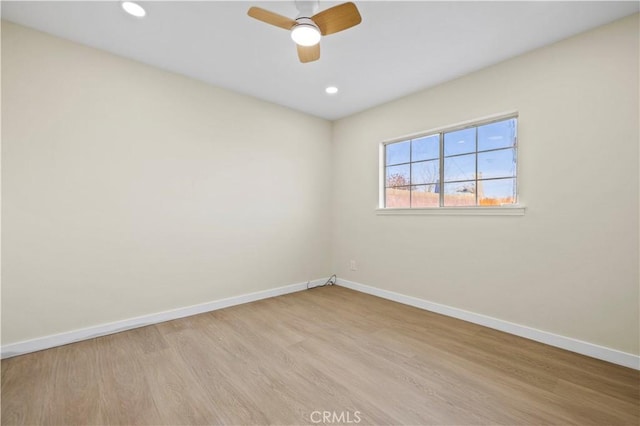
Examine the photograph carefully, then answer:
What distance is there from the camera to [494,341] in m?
2.43

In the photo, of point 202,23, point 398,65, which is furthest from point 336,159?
point 202,23

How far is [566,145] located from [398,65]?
5.38ft

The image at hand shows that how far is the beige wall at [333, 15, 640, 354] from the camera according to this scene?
2061mm

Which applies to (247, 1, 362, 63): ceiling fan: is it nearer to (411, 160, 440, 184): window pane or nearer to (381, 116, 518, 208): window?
(381, 116, 518, 208): window

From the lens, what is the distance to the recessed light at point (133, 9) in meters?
1.96

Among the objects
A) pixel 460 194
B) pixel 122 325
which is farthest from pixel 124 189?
pixel 460 194

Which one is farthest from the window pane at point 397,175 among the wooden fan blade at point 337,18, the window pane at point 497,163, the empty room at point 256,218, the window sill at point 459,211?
the wooden fan blade at point 337,18

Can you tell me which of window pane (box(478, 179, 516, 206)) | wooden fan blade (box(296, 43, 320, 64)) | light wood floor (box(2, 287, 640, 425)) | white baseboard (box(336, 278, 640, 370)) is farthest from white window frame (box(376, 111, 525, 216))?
wooden fan blade (box(296, 43, 320, 64))

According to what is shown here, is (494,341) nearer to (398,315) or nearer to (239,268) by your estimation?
(398,315)

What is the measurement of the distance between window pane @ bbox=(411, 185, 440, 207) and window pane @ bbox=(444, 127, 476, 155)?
46cm

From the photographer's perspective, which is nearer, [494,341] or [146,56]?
[494,341]

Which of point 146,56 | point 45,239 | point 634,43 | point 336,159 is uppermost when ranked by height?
point 146,56

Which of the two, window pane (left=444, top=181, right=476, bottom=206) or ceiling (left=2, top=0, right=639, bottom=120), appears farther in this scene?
window pane (left=444, top=181, right=476, bottom=206)

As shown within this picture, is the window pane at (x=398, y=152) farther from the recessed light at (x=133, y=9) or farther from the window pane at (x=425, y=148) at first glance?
the recessed light at (x=133, y=9)
